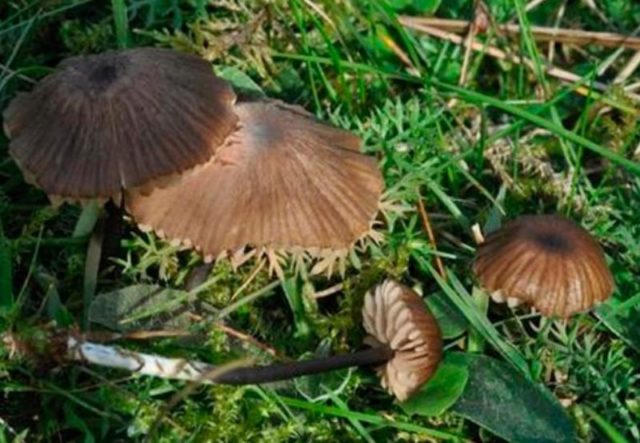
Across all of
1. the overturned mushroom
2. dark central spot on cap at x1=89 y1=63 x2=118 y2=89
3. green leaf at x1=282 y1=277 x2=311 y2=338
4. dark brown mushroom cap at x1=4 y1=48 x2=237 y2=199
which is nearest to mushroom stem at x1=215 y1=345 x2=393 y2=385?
the overturned mushroom

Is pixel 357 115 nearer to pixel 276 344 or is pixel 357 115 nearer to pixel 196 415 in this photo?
pixel 276 344

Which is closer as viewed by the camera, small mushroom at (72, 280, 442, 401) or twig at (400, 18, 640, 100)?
small mushroom at (72, 280, 442, 401)

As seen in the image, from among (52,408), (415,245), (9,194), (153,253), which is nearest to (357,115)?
(415,245)

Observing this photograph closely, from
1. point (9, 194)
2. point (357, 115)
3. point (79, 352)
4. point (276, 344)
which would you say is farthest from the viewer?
point (357, 115)

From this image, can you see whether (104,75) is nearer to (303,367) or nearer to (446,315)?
(303,367)

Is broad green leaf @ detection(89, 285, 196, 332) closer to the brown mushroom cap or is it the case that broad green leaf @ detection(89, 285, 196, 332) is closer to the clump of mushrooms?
the clump of mushrooms

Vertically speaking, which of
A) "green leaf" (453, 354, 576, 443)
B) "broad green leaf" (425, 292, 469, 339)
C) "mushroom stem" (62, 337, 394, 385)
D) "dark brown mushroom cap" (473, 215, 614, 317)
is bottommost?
"green leaf" (453, 354, 576, 443)
